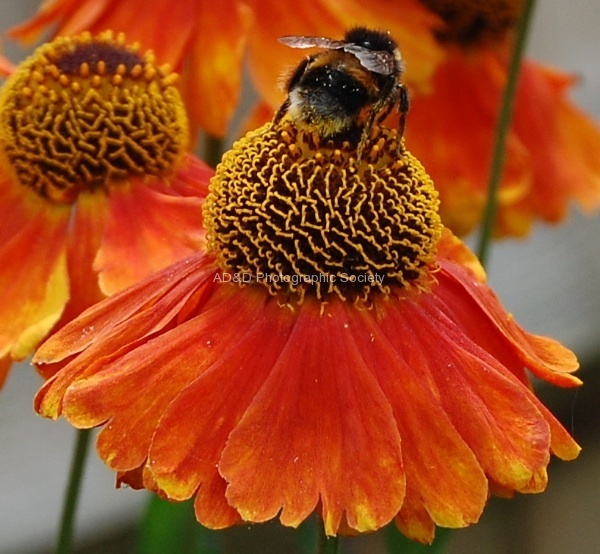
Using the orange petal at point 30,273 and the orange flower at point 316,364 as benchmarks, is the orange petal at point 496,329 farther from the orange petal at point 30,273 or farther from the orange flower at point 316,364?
the orange petal at point 30,273

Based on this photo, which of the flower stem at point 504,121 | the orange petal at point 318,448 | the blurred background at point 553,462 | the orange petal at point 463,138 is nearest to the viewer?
the orange petal at point 318,448

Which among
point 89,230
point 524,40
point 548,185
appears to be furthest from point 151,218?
point 548,185

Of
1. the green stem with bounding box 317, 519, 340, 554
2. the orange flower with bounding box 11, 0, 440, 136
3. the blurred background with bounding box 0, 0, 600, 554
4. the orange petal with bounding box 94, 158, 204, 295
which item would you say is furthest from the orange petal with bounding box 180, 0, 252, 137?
the blurred background with bounding box 0, 0, 600, 554

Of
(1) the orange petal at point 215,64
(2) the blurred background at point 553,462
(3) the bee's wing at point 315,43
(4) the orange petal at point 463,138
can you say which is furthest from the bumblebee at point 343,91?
(2) the blurred background at point 553,462

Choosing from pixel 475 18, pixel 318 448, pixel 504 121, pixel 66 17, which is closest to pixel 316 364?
pixel 318 448

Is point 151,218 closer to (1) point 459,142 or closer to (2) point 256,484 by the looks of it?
(2) point 256,484

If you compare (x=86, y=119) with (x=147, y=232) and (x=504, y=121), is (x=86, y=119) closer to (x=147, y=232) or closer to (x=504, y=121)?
(x=147, y=232)
